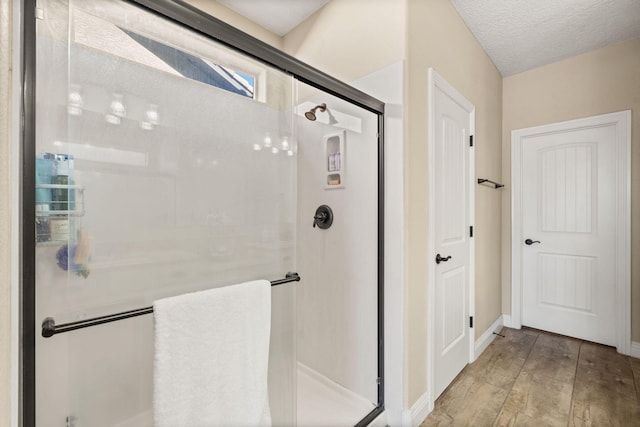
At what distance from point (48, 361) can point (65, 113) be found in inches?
27.0

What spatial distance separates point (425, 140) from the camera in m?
1.87

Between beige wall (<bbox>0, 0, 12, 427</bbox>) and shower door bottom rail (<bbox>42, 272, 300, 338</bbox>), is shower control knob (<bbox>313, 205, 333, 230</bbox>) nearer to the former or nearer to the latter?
shower door bottom rail (<bbox>42, 272, 300, 338</bbox>)

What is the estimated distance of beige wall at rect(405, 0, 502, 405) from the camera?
5.72 ft

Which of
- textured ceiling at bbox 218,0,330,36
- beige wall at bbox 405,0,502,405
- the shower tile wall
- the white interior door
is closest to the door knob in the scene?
the white interior door

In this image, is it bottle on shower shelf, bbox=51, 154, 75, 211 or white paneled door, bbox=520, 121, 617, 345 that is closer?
bottle on shower shelf, bbox=51, 154, 75, 211

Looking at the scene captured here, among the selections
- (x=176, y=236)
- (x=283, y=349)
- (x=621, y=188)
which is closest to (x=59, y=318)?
(x=176, y=236)

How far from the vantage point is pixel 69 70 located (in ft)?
2.73

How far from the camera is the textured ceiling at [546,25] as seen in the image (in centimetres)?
214

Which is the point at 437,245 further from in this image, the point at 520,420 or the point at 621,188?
the point at 621,188

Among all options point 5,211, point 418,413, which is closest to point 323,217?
point 418,413

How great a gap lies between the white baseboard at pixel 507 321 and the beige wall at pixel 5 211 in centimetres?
377

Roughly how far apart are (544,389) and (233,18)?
3.50 metres

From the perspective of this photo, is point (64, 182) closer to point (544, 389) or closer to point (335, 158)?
point (335, 158)

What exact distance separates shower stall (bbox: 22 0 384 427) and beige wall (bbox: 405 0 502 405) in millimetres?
535
